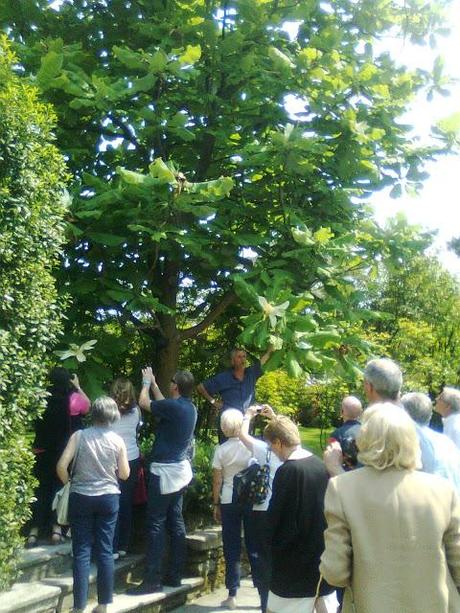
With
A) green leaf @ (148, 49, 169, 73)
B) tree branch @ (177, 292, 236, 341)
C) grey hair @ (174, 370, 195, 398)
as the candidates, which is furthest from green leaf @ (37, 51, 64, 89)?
tree branch @ (177, 292, 236, 341)

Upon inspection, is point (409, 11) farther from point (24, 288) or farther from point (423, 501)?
point (423, 501)

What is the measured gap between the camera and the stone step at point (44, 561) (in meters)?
6.92

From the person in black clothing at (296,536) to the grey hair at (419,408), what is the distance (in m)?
1.03

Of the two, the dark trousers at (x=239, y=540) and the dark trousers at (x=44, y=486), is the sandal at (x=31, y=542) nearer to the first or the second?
the dark trousers at (x=44, y=486)

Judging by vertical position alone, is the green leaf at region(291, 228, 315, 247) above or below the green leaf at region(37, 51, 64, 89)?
below

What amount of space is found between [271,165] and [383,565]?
5569mm

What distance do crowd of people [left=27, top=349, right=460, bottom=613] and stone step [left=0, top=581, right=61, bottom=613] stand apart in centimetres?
23

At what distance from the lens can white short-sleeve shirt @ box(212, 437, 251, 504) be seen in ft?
24.5

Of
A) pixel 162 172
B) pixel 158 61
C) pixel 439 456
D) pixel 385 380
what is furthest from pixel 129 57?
pixel 439 456

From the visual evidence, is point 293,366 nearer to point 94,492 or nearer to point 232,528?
point 232,528

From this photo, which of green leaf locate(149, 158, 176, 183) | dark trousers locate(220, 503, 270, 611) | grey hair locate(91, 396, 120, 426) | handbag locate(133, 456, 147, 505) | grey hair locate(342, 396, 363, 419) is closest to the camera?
grey hair locate(342, 396, 363, 419)

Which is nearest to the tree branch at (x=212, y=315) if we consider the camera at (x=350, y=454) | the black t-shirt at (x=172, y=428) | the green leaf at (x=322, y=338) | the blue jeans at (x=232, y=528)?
the green leaf at (x=322, y=338)

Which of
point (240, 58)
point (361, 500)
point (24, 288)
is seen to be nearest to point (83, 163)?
point (240, 58)

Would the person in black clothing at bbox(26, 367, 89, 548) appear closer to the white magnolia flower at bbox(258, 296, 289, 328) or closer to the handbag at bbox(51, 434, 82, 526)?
the handbag at bbox(51, 434, 82, 526)
